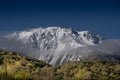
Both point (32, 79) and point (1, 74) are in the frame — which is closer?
point (1, 74)

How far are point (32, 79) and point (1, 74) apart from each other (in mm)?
26363

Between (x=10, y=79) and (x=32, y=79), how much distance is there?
2641 centimetres

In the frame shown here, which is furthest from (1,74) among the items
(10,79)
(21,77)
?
(21,77)

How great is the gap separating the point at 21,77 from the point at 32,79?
6.69 metres

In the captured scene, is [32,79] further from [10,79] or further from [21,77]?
[10,79]

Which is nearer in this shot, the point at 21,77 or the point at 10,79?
the point at 10,79

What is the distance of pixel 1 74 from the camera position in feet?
577

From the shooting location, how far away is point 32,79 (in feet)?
652

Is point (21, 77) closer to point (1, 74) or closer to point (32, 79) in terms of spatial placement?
point (32, 79)

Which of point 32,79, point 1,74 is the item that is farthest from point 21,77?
point 1,74

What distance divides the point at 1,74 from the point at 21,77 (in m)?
20.5

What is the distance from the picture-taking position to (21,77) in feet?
639

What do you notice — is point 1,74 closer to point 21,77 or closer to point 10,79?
point 10,79

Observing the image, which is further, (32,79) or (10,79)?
(32,79)
